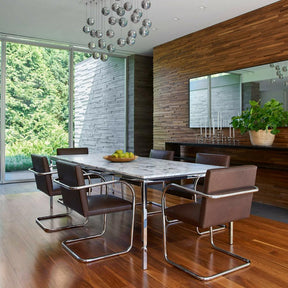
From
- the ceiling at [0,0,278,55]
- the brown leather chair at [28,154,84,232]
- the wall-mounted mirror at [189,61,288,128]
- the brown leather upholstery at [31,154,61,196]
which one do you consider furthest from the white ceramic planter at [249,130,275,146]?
the brown leather upholstery at [31,154,61,196]

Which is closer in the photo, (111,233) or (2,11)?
(111,233)

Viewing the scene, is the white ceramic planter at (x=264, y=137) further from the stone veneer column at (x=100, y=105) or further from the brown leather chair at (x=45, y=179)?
the stone veneer column at (x=100, y=105)

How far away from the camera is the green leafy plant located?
13.8 feet

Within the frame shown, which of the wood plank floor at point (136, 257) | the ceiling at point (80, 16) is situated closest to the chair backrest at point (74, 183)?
the wood plank floor at point (136, 257)

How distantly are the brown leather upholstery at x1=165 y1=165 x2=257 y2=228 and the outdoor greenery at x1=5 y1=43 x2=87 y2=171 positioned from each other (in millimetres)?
4661

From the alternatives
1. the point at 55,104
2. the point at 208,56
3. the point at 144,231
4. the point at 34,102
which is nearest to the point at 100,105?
the point at 55,104

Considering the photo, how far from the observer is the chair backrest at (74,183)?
2.45 m

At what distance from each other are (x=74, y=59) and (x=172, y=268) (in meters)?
5.56

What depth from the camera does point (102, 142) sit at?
7.46 meters

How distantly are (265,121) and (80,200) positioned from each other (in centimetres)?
287

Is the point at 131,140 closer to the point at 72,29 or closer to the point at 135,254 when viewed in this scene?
the point at 72,29

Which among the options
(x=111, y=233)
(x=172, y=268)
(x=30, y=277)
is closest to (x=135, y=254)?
(x=172, y=268)

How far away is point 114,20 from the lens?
345 cm

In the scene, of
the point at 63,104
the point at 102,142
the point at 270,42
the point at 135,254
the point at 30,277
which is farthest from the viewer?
the point at 102,142
